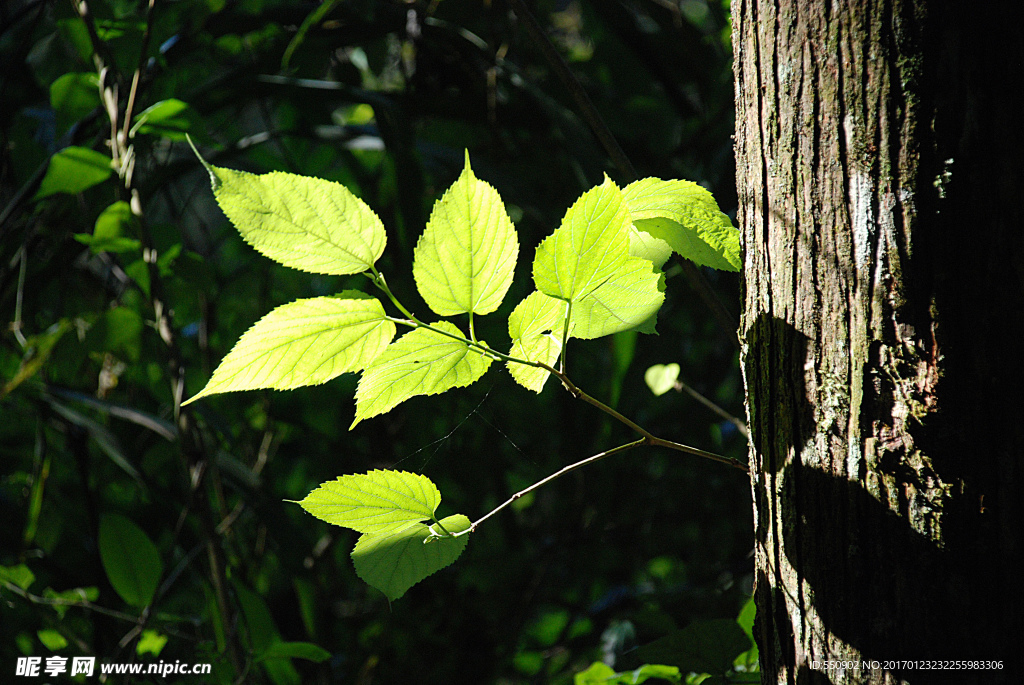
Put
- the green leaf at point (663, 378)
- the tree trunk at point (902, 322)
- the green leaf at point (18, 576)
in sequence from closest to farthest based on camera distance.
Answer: the tree trunk at point (902, 322), the green leaf at point (663, 378), the green leaf at point (18, 576)

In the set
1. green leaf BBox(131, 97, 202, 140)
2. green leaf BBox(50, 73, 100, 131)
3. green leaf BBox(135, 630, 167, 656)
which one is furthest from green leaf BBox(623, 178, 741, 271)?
green leaf BBox(135, 630, 167, 656)

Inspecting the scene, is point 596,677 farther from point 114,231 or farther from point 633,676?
point 114,231

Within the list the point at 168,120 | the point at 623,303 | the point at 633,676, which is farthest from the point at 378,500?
the point at 168,120

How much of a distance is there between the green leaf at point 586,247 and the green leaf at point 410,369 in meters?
0.04

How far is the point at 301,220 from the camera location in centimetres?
24

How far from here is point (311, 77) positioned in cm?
89

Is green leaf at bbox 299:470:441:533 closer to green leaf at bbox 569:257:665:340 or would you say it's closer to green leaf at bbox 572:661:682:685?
green leaf at bbox 569:257:665:340

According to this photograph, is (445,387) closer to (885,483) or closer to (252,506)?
(885,483)

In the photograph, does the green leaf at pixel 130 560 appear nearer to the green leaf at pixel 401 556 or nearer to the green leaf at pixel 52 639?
the green leaf at pixel 52 639

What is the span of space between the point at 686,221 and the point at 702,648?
0.24m

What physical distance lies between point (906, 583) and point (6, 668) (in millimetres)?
865

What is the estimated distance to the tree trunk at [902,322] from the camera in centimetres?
23

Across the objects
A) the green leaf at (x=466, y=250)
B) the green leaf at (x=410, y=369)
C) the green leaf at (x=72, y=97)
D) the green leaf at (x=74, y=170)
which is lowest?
the green leaf at (x=410, y=369)

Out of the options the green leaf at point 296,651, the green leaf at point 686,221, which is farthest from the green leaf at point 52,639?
the green leaf at point 686,221
